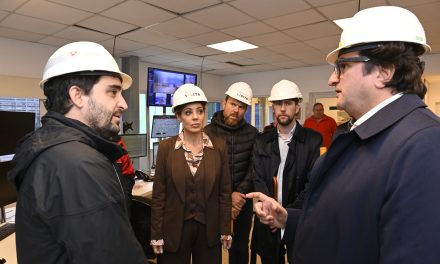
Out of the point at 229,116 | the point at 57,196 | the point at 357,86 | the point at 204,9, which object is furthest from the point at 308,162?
the point at 204,9

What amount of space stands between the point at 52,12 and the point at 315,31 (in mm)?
3297

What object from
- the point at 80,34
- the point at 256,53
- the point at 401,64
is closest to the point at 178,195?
the point at 401,64

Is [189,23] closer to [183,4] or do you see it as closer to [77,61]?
[183,4]

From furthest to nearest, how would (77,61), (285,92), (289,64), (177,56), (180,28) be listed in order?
(289,64)
(177,56)
(180,28)
(285,92)
(77,61)

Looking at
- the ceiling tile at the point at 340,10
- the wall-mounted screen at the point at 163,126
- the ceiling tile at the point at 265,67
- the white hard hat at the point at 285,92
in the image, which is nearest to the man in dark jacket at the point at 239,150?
the white hard hat at the point at 285,92

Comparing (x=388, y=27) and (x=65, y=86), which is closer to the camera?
(x=388, y=27)

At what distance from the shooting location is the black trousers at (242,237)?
7.94 ft

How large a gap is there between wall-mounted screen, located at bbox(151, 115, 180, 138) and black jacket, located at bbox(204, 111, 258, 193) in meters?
2.81

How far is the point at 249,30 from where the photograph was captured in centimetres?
409

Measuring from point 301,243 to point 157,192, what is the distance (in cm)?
114

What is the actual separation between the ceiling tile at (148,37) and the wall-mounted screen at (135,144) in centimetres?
144

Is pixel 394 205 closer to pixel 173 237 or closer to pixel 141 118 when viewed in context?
pixel 173 237

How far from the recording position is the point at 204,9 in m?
3.33

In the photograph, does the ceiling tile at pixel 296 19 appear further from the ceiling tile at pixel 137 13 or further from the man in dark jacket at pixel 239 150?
the man in dark jacket at pixel 239 150
